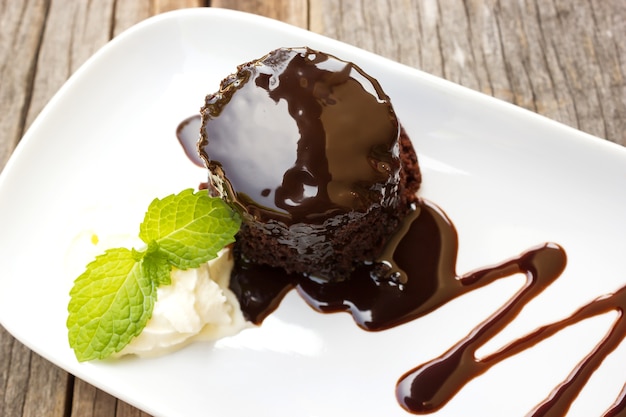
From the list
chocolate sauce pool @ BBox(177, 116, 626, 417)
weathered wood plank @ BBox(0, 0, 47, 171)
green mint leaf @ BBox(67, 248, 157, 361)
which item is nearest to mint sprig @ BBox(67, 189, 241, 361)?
green mint leaf @ BBox(67, 248, 157, 361)

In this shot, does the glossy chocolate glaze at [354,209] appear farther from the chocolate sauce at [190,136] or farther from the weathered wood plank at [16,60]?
the weathered wood plank at [16,60]

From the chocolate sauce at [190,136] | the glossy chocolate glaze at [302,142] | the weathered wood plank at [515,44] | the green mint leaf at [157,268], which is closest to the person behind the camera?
the glossy chocolate glaze at [302,142]

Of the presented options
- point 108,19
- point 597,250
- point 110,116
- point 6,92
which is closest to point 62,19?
point 108,19

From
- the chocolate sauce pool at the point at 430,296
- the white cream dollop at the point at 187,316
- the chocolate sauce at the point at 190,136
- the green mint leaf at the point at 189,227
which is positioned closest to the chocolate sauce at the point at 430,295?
the chocolate sauce pool at the point at 430,296

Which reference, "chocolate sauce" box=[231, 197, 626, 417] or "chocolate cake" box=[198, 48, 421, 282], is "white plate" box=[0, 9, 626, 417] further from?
"chocolate cake" box=[198, 48, 421, 282]

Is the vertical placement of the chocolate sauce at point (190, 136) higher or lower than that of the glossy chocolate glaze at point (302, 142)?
lower

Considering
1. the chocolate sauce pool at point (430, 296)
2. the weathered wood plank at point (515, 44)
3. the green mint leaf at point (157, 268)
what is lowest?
the chocolate sauce pool at point (430, 296)

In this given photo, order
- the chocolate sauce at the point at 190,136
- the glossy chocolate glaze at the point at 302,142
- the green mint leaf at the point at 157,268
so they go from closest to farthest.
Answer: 1. the glossy chocolate glaze at the point at 302,142
2. the green mint leaf at the point at 157,268
3. the chocolate sauce at the point at 190,136

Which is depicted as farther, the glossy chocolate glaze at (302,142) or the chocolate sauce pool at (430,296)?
the chocolate sauce pool at (430,296)
